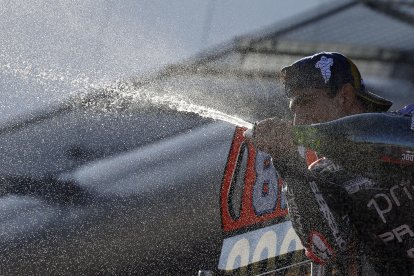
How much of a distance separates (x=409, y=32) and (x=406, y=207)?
123 inches

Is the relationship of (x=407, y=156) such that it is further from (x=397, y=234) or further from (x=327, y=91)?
(x=327, y=91)

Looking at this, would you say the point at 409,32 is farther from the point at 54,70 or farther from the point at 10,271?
the point at 10,271

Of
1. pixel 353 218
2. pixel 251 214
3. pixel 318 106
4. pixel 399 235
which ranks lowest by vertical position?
pixel 399 235

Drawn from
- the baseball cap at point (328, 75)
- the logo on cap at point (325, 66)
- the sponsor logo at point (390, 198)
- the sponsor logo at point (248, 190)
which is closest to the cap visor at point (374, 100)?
the baseball cap at point (328, 75)

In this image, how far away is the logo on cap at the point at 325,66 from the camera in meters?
2.17

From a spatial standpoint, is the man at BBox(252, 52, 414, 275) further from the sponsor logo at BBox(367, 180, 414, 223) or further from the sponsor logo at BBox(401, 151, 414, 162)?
the sponsor logo at BBox(401, 151, 414, 162)

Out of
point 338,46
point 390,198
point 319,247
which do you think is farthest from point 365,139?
point 338,46

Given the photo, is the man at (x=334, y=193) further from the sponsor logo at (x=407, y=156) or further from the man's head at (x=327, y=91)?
the sponsor logo at (x=407, y=156)

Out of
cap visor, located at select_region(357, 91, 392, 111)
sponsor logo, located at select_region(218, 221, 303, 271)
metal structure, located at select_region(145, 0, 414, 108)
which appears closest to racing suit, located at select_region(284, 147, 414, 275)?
cap visor, located at select_region(357, 91, 392, 111)

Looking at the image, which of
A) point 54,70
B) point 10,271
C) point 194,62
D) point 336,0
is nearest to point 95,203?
point 10,271

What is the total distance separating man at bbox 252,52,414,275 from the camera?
6.66 feet

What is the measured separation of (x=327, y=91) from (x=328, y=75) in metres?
0.05

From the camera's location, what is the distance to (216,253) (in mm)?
3248

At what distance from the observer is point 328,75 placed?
2172 millimetres
